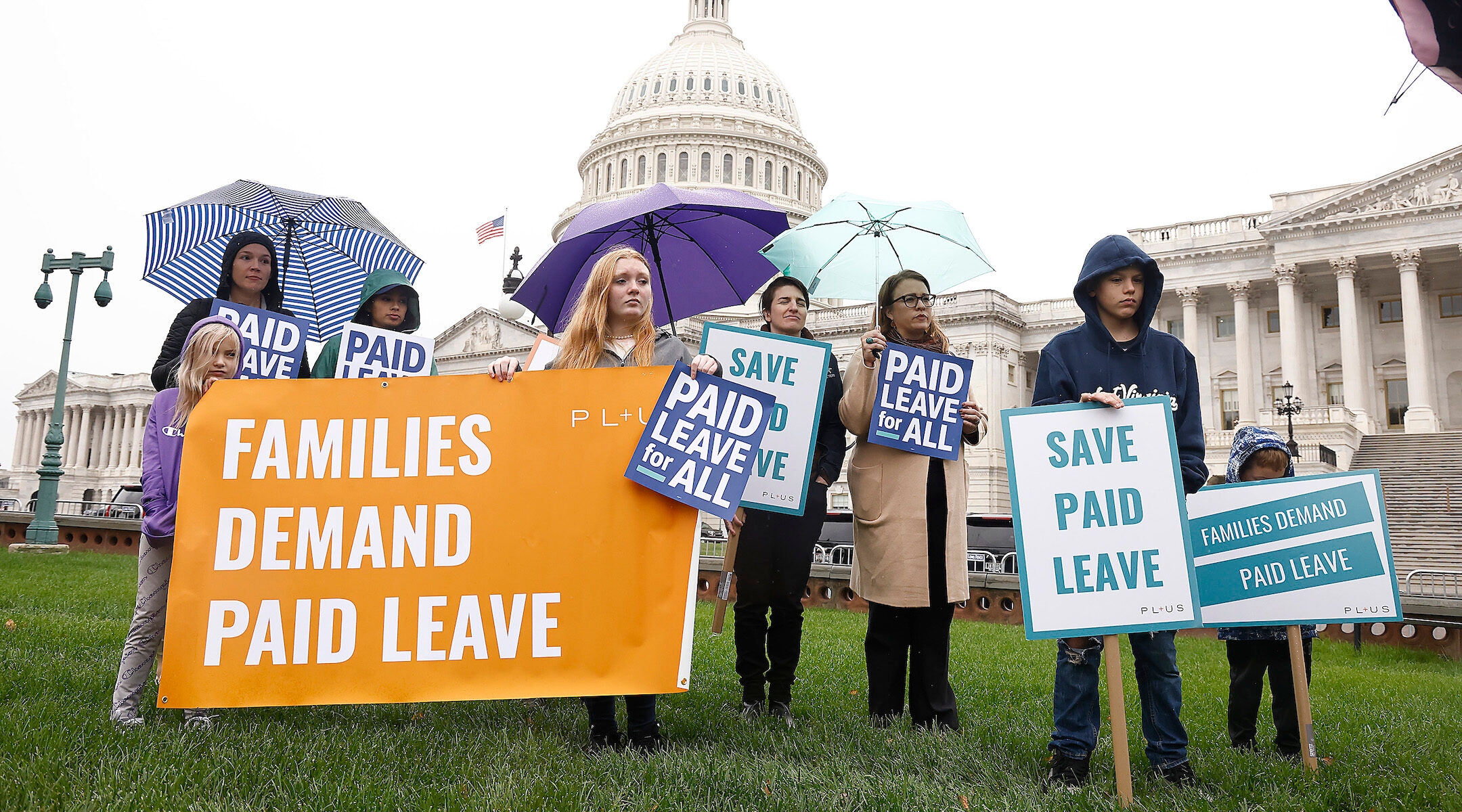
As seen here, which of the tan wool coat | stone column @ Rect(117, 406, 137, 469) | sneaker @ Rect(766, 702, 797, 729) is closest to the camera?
the tan wool coat

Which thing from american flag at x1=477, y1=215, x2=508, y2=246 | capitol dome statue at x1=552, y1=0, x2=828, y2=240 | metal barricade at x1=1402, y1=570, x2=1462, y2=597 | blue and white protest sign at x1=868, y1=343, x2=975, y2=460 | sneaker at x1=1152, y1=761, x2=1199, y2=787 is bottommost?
sneaker at x1=1152, y1=761, x2=1199, y2=787

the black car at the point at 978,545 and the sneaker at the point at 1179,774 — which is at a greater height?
the black car at the point at 978,545

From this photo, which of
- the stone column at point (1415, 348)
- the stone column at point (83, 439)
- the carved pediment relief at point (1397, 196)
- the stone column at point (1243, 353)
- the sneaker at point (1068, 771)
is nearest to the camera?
the sneaker at point (1068, 771)

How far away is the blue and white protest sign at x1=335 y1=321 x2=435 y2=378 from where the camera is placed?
5543 millimetres

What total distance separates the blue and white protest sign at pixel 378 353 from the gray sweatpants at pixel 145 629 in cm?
136

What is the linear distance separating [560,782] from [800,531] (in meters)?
2.33

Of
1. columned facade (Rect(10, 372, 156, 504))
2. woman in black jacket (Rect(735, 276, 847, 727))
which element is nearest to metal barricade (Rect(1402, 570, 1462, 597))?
woman in black jacket (Rect(735, 276, 847, 727))

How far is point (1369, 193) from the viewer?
40.6 meters

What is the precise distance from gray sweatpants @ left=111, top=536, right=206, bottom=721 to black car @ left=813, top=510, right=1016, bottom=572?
13324 millimetres

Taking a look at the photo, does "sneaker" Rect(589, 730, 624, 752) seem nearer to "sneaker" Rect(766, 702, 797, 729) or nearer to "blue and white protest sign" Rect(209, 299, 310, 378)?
A: "sneaker" Rect(766, 702, 797, 729)

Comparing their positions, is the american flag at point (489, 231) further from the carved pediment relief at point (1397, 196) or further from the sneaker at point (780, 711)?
the sneaker at point (780, 711)

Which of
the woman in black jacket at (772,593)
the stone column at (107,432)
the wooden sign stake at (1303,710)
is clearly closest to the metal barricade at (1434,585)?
the wooden sign stake at (1303,710)

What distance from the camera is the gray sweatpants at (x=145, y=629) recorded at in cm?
443

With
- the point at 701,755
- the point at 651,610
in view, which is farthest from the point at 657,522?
the point at 701,755
